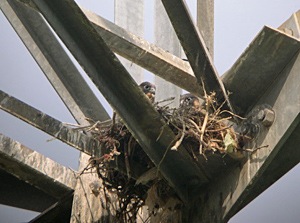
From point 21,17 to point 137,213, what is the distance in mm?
1275

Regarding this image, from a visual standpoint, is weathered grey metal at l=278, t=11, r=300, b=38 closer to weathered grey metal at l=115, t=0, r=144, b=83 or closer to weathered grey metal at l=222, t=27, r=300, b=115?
weathered grey metal at l=222, t=27, r=300, b=115

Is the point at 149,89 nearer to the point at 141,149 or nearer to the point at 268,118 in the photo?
the point at 141,149

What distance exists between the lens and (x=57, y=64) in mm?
4789

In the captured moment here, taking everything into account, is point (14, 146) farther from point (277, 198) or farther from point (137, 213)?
point (277, 198)

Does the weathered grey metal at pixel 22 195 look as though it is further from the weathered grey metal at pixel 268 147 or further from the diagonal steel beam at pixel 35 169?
the weathered grey metal at pixel 268 147

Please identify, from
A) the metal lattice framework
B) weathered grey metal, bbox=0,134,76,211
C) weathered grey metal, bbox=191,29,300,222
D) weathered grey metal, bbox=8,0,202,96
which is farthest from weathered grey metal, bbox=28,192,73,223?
weathered grey metal, bbox=8,0,202,96

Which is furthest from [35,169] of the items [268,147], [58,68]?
[268,147]

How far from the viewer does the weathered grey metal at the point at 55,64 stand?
15.6 ft

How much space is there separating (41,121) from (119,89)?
0.52m

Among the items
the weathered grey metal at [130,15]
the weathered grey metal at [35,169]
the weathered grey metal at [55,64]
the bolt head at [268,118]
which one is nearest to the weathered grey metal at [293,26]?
the bolt head at [268,118]

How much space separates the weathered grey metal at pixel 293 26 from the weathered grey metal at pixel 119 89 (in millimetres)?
698

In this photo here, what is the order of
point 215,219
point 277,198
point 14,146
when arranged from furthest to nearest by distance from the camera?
point 277,198 < point 14,146 < point 215,219

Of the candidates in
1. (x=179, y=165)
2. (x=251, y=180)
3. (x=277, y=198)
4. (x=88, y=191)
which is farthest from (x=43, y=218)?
(x=277, y=198)

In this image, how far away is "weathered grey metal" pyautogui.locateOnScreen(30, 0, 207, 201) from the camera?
11.4ft
